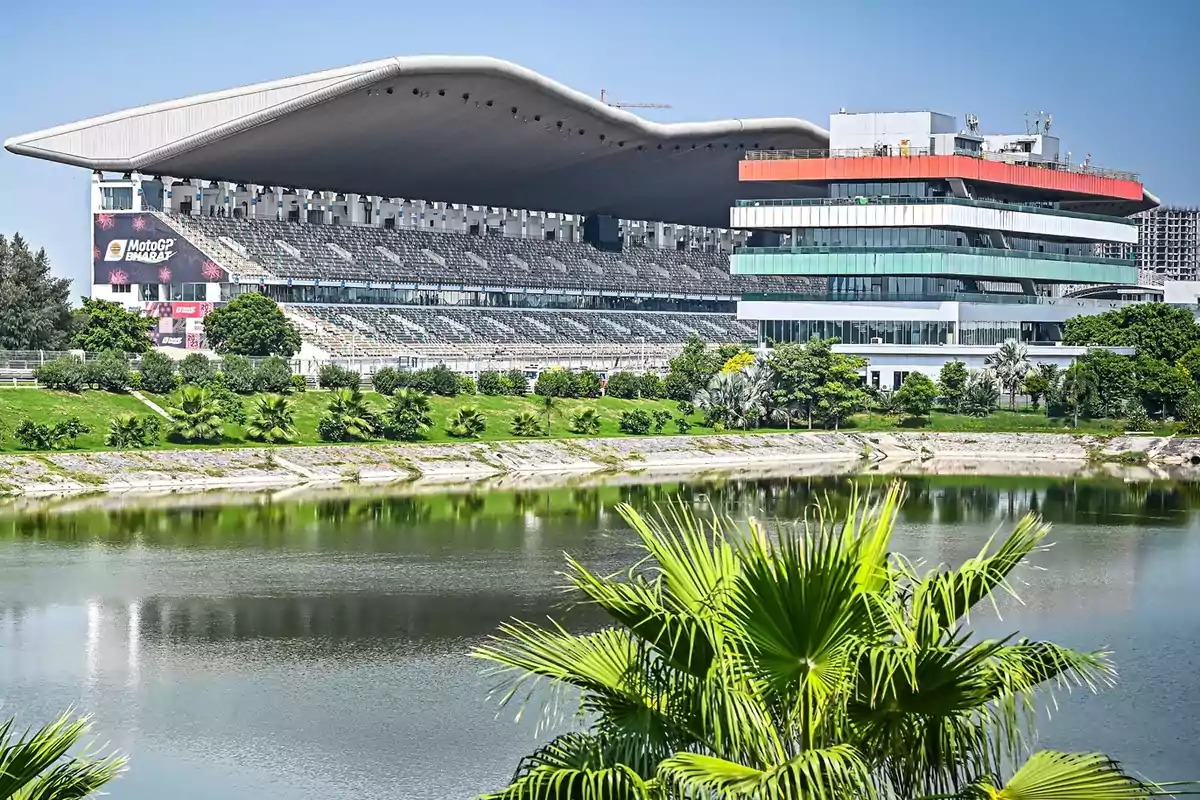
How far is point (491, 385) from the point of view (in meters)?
93.5

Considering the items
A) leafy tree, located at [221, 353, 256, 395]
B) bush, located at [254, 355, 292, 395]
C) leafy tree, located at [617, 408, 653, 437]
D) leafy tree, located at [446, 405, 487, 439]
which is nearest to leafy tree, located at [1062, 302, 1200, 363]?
leafy tree, located at [617, 408, 653, 437]

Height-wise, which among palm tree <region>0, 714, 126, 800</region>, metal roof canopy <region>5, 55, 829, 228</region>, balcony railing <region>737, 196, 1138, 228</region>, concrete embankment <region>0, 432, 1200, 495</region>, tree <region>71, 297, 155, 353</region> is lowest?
concrete embankment <region>0, 432, 1200, 495</region>

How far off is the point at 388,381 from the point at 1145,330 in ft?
158

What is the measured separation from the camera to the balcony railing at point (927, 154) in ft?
362

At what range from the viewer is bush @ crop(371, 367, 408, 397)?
89.5m

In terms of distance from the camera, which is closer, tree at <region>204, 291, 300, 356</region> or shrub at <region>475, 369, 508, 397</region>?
shrub at <region>475, 369, 508, 397</region>

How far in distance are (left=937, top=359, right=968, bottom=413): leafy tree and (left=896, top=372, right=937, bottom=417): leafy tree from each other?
5.09ft

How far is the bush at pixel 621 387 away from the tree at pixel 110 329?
2606 cm

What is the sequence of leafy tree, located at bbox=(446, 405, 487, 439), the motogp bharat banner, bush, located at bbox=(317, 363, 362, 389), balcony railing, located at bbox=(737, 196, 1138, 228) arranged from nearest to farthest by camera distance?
leafy tree, located at bbox=(446, 405, 487, 439), bush, located at bbox=(317, 363, 362, 389), balcony railing, located at bbox=(737, 196, 1138, 228), the motogp bharat banner

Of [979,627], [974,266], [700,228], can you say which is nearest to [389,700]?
[979,627]

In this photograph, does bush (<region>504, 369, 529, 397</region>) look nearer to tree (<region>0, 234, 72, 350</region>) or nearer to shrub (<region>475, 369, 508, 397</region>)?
shrub (<region>475, 369, 508, 397</region>)

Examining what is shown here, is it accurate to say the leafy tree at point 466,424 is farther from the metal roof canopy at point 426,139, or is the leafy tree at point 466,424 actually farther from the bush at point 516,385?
the metal roof canopy at point 426,139

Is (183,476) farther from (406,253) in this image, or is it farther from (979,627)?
(406,253)

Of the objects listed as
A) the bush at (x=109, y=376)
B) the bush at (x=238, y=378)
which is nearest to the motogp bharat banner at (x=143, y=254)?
the bush at (x=238, y=378)
